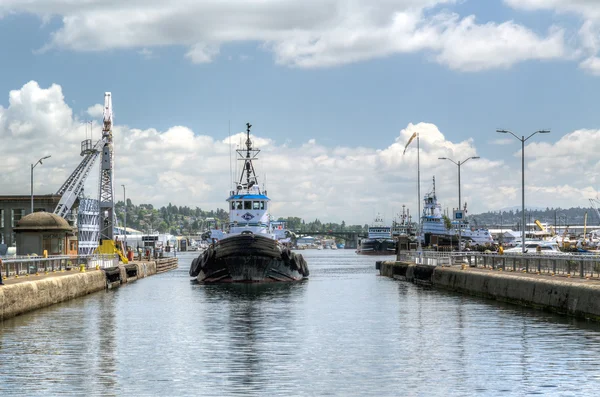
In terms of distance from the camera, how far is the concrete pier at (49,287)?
125ft

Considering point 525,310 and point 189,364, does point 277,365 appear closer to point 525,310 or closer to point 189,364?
point 189,364

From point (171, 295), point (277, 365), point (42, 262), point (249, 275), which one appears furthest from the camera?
point (249, 275)

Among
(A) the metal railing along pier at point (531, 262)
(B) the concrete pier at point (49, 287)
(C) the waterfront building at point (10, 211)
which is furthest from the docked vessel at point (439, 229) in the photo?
(B) the concrete pier at point (49, 287)

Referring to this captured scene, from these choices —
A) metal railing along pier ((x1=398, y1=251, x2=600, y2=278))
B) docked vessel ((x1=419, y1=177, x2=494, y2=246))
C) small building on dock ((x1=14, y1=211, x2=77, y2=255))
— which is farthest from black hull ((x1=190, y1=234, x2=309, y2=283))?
docked vessel ((x1=419, y1=177, x2=494, y2=246))

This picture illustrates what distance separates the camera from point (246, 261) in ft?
229

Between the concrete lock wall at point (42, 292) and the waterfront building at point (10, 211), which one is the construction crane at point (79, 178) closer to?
the waterfront building at point (10, 211)

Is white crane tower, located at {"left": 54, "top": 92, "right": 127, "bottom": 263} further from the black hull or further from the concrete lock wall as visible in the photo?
the concrete lock wall

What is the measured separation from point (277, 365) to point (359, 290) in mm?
39861

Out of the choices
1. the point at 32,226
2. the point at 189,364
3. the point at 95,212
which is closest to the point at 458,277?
the point at 32,226

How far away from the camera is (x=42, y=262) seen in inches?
2156

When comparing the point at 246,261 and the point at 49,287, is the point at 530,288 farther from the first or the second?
the point at 246,261

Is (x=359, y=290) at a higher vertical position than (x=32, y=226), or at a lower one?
lower

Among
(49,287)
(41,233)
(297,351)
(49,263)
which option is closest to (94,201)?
(41,233)

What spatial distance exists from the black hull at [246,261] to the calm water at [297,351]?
20.6m
